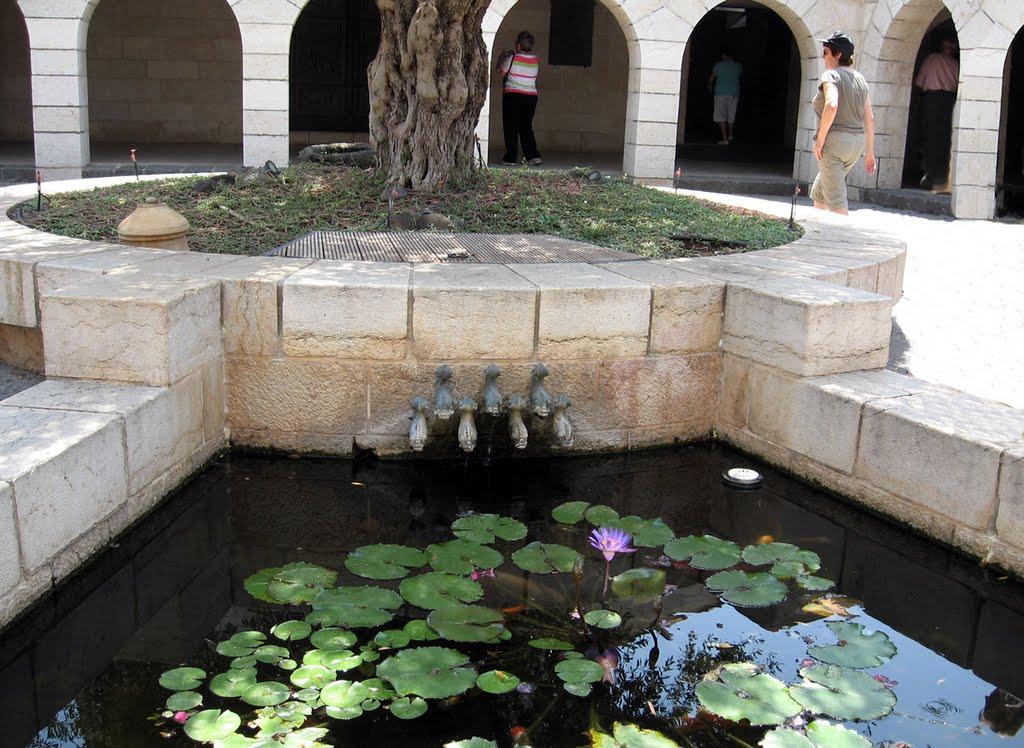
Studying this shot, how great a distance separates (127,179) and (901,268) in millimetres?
4988

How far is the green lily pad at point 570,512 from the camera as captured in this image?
12.9ft

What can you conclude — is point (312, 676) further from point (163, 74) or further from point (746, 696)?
point (163, 74)

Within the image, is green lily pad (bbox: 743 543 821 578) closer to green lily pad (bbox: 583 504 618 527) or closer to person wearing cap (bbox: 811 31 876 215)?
green lily pad (bbox: 583 504 618 527)

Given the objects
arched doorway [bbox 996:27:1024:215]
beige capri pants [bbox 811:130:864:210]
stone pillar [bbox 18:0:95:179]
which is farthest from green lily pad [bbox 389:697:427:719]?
arched doorway [bbox 996:27:1024:215]

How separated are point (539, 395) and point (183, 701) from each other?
1931 mm

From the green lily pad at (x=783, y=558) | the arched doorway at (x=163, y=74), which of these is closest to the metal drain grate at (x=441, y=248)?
the green lily pad at (x=783, y=558)

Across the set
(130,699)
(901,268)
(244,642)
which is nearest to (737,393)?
(901,268)

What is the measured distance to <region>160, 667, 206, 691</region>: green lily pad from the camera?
111 inches

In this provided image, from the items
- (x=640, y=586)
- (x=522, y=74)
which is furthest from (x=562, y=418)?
(x=522, y=74)

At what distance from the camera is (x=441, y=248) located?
5109mm

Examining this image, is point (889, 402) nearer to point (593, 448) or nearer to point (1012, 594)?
point (1012, 594)

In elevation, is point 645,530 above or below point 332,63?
below

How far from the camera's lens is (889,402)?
390 cm

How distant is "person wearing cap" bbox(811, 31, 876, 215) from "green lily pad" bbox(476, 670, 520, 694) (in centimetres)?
517
